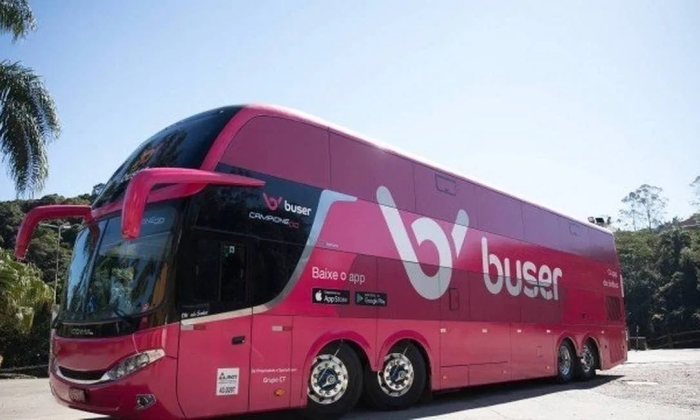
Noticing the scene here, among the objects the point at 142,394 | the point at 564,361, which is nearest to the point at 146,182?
the point at 142,394

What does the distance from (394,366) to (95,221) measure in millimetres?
4978

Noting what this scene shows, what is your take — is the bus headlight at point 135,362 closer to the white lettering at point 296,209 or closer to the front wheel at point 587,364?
the white lettering at point 296,209

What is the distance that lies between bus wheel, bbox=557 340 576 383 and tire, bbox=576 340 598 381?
19cm

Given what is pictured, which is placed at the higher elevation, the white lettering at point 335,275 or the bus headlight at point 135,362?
the white lettering at point 335,275

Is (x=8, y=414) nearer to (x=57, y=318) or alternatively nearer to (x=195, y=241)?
(x=57, y=318)

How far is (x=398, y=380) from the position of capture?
29.8ft

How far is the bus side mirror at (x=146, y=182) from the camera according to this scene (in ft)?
18.7

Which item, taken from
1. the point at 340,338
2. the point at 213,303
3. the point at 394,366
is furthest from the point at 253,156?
the point at 394,366

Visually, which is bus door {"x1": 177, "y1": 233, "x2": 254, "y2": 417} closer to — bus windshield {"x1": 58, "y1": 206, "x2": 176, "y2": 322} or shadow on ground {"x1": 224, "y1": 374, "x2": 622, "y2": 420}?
bus windshield {"x1": 58, "y1": 206, "x2": 176, "y2": 322}

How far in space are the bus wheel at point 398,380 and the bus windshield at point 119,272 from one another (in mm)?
3705

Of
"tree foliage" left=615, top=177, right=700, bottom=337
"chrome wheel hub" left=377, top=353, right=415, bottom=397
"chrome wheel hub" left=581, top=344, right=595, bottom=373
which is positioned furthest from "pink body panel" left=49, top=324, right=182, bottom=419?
"tree foliage" left=615, top=177, right=700, bottom=337

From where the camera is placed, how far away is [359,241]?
8.64m

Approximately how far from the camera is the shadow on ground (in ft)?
27.7

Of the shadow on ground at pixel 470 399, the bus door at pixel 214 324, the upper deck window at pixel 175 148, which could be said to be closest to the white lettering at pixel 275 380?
the bus door at pixel 214 324
